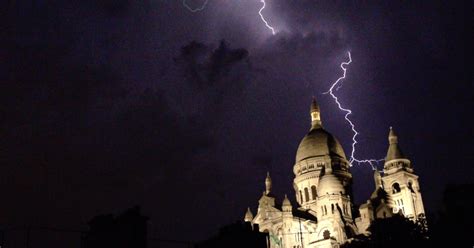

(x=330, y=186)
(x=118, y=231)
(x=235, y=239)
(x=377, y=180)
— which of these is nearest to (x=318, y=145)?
(x=377, y=180)

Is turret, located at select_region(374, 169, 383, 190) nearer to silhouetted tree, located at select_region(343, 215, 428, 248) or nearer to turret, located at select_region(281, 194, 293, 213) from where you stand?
turret, located at select_region(281, 194, 293, 213)

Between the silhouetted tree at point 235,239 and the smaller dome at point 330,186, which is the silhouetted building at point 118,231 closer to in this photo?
the silhouetted tree at point 235,239

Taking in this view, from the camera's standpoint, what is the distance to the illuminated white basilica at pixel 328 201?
83188 millimetres

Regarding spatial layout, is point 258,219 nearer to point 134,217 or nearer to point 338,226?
point 338,226

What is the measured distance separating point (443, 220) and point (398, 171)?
150 feet

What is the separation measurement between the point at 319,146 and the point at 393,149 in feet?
41.4

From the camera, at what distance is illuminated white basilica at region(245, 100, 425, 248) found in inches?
3275

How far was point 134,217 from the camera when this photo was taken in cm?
4078

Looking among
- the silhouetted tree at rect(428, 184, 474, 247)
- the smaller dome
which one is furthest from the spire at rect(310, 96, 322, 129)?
the silhouetted tree at rect(428, 184, 474, 247)

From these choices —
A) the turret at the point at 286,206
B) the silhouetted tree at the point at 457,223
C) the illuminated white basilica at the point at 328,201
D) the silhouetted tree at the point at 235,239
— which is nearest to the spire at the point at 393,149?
the illuminated white basilica at the point at 328,201

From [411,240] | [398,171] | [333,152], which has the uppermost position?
[333,152]

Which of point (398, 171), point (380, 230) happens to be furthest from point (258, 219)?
point (380, 230)

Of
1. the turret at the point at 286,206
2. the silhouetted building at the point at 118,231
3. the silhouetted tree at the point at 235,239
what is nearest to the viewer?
the silhouetted building at the point at 118,231

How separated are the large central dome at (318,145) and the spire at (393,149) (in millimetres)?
9067
